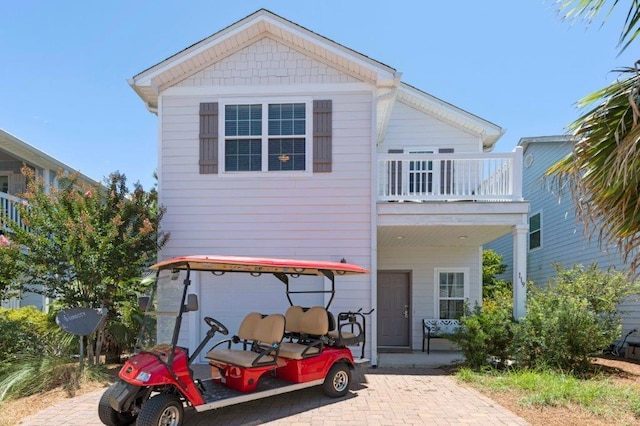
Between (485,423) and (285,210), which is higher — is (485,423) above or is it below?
below

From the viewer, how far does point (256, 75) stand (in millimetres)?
9344

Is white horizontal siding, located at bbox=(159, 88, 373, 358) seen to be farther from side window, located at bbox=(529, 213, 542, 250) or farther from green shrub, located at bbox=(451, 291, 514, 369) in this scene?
side window, located at bbox=(529, 213, 542, 250)

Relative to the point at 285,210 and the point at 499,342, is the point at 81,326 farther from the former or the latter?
the point at 499,342

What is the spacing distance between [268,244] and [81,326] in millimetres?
3641

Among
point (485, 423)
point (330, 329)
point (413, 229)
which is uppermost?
point (413, 229)

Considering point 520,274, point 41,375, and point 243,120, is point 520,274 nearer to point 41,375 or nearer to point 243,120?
point 243,120

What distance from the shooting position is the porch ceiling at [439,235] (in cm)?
948

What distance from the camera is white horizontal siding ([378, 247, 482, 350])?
1170cm

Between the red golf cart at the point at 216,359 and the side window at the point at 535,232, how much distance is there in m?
10.9

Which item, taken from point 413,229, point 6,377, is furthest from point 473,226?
point 6,377

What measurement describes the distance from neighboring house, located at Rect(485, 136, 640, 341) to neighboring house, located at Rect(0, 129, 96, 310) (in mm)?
15179

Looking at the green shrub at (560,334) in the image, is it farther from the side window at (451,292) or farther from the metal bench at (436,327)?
the side window at (451,292)

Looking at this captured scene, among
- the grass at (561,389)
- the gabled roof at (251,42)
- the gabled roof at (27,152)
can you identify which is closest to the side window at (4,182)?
the gabled roof at (27,152)

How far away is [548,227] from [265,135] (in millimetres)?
10739
